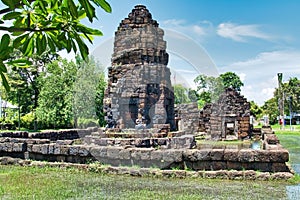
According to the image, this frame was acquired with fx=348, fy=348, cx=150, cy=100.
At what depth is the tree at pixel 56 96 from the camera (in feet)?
122

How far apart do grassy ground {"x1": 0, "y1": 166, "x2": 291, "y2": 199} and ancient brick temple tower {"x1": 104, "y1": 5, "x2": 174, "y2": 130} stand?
8005 millimetres

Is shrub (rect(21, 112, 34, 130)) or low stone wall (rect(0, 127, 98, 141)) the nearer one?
low stone wall (rect(0, 127, 98, 141))

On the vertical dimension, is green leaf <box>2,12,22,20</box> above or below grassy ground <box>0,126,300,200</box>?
above

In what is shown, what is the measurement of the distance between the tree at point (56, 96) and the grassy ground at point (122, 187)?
28548 mm

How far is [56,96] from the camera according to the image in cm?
3775

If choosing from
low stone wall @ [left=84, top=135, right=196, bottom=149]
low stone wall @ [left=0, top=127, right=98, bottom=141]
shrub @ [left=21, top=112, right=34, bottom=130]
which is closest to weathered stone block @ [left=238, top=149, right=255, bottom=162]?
low stone wall @ [left=84, top=135, right=196, bottom=149]

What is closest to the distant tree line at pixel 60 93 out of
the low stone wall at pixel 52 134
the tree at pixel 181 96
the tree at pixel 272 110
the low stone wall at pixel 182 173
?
the tree at pixel 181 96

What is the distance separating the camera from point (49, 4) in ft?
5.65

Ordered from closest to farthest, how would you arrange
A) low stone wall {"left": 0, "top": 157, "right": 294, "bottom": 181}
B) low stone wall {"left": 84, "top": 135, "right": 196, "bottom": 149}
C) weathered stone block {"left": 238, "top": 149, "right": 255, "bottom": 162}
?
low stone wall {"left": 0, "top": 157, "right": 294, "bottom": 181} → weathered stone block {"left": 238, "top": 149, "right": 255, "bottom": 162} → low stone wall {"left": 84, "top": 135, "right": 196, "bottom": 149}

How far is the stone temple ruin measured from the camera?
8.62 m

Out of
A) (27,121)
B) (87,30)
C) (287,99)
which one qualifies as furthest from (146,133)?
(287,99)

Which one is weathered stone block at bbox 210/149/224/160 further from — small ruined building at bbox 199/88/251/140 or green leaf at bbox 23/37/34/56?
small ruined building at bbox 199/88/251/140

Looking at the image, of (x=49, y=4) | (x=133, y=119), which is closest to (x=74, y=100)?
(x=133, y=119)

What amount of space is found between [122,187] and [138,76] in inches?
396
